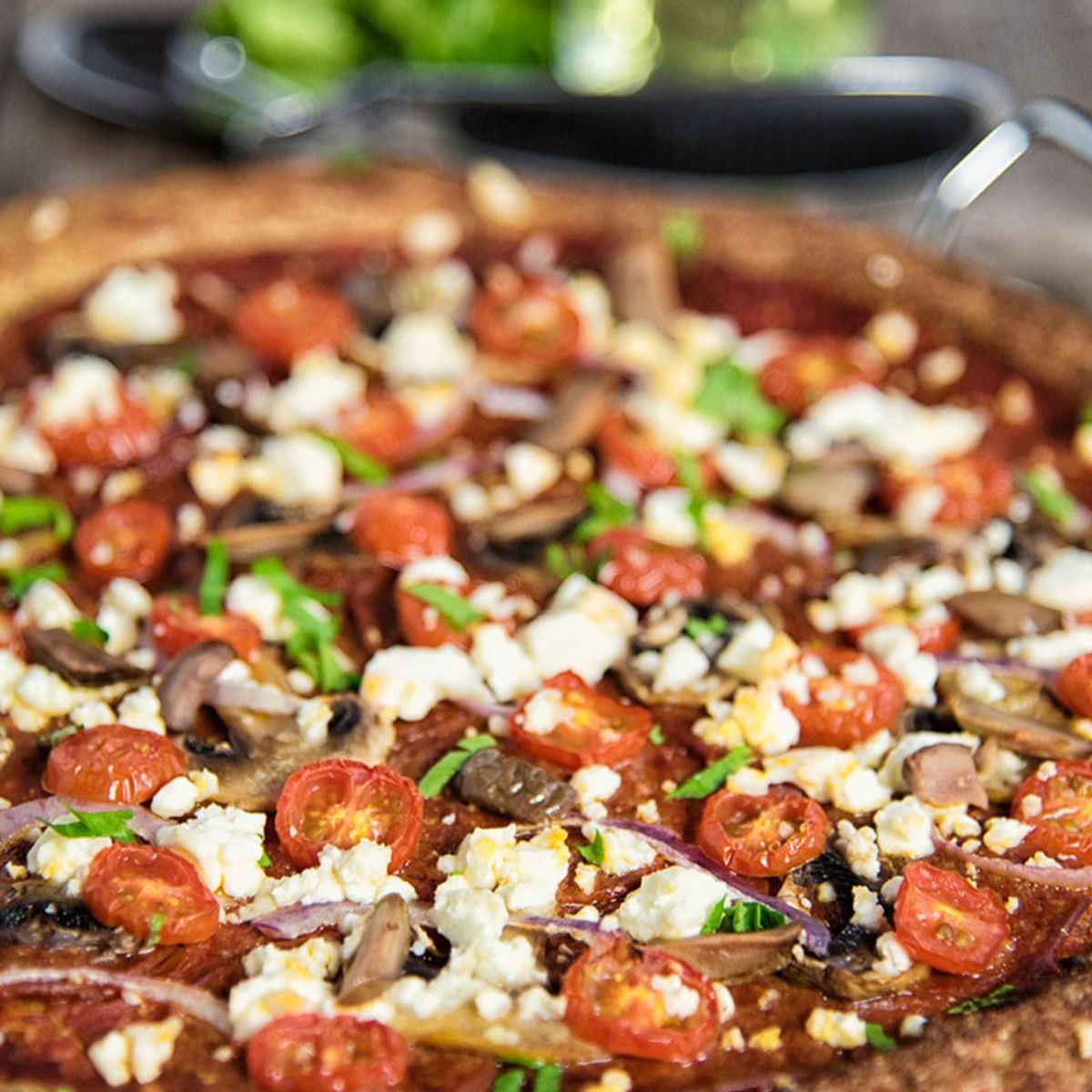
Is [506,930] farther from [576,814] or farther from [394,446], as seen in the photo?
[394,446]

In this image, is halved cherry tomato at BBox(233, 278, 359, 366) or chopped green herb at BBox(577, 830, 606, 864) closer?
chopped green herb at BBox(577, 830, 606, 864)

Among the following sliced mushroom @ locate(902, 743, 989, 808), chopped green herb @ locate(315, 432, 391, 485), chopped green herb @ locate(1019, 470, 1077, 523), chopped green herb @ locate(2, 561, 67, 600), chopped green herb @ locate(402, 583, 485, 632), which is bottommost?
chopped green herb @ locate(2, 561, 67, 600)

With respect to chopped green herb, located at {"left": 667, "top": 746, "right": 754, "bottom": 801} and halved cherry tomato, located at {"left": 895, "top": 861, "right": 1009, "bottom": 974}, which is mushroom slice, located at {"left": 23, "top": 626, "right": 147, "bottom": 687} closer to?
chopped green herb, located at {"left": 667, "top": 746, "right": 754, "bottom": 801}

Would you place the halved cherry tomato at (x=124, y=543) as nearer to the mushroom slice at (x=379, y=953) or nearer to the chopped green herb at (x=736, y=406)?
the mushroom slice at (x=379, y=953)

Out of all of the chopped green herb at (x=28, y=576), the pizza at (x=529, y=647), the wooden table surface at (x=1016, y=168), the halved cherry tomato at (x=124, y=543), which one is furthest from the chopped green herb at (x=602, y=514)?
the wooden table surface at (x=1016, y=168)

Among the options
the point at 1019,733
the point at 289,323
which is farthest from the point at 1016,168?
the point at 1019,733

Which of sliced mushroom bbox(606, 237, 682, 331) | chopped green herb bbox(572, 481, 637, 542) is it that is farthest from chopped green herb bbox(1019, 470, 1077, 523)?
sliced mushroom bbox(606, 237, 682, 331)

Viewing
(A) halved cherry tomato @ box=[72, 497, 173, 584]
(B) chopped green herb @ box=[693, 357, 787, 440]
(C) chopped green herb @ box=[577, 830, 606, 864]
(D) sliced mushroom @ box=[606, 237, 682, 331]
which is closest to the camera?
(C) chopped green herb @ box=[577, 830, 606, 864]

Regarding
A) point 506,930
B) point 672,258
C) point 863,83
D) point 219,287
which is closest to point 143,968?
point 506,930
